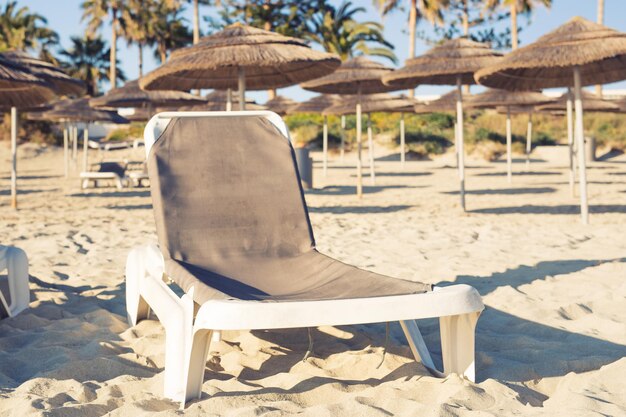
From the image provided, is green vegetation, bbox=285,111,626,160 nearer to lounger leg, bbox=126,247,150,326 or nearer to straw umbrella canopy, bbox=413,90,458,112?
straw umbrella canopy, bbox=413,90,458,112

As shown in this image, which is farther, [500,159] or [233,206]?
[500,159]

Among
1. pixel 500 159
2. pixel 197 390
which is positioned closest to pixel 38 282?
pixel 197 390

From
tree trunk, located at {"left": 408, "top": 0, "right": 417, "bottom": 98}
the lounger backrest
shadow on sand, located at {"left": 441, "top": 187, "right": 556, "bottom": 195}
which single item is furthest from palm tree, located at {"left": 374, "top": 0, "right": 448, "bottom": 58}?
the lounger backrest

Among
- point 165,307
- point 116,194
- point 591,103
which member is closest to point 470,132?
point 591,103

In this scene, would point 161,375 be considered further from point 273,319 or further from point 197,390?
point 273,319

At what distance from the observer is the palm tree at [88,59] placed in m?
40.8

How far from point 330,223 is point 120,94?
5.94m

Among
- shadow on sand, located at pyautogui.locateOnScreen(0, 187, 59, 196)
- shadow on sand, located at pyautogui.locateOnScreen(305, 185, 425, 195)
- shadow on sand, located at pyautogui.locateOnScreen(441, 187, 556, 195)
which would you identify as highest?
shadow on sand, located at pyautogui.locateOnScreen(0, 187, 59, 196)

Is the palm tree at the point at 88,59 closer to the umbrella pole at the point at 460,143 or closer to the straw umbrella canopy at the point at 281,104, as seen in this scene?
the straw umbrella canopy at the point at 281,104

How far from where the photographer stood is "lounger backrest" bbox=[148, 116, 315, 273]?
328cm

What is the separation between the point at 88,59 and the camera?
41.3 meters

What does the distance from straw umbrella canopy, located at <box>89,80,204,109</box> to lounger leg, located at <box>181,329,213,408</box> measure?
10.2 metres

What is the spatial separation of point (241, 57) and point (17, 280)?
14.4 ft

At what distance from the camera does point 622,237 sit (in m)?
6.53
